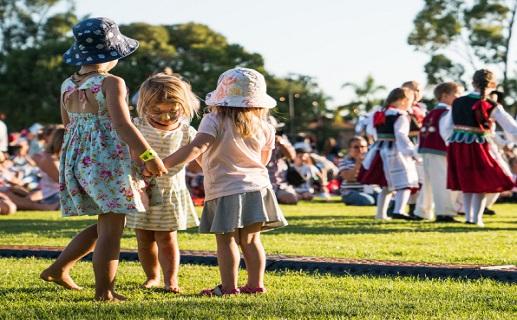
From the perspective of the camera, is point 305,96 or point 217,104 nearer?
point 217,104

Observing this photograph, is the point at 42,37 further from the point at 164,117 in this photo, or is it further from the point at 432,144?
the point at 164,117

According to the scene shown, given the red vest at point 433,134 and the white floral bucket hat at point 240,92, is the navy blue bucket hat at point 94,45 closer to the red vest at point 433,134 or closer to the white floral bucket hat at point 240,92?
the white floral bucket hat at point 240,92

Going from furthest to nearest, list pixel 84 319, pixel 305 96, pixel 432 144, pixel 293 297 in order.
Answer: pixel 305 96 < pixel 432 144 < pixel 293 297 < pixel 84 319

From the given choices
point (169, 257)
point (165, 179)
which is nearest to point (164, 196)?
point (165, 179)

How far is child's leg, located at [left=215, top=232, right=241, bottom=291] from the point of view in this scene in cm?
643

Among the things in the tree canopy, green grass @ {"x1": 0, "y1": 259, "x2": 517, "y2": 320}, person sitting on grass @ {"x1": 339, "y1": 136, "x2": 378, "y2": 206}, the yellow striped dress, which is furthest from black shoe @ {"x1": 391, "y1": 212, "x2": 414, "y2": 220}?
the tree canopy

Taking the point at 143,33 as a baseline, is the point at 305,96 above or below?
below

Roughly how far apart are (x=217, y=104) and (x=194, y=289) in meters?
1.12

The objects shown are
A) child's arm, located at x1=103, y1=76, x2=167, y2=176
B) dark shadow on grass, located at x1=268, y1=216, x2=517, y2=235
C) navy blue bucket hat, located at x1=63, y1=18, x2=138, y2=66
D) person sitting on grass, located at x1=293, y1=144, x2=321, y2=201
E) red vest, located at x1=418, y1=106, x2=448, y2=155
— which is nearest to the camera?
child's arm, located at x1=103, y1=76, x2=167, y2=176

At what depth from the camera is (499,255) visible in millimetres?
8914

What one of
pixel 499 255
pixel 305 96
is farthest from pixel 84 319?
pixel 305 96

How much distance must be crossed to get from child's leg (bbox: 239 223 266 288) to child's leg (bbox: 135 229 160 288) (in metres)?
0.73

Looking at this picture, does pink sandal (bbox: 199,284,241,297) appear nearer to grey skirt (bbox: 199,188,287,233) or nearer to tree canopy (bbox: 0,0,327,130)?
grey skirt (bbox: 199,188,287,233)

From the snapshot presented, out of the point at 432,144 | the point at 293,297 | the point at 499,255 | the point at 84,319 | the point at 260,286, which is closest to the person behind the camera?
the point at 84,319
